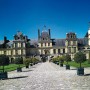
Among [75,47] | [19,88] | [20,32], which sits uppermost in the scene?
[20,32]

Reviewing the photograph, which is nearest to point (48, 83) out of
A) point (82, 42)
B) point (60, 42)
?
point (82, 42)

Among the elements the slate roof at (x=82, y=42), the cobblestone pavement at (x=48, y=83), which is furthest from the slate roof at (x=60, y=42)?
the cobblestone pavement at (x=48, y=83)

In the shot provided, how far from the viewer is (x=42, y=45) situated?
95.3m

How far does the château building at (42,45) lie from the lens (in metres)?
91.8

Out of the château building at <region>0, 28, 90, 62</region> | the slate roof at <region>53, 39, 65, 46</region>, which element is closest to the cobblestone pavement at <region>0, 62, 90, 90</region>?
the château building at <region>0, 28, 90, 62</region>

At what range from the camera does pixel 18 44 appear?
92.6m

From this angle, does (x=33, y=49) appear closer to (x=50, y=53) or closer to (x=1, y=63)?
(x=50, y=53)

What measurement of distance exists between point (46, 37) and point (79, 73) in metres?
73.6

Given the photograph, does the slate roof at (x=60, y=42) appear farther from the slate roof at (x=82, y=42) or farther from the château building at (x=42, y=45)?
the slate roof at (x=82, y=42)

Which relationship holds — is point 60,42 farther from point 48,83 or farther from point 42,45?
point 48,83

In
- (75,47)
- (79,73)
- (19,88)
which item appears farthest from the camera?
(75,47)

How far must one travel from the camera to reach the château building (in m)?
91.8

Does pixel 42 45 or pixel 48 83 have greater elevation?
pixel 42 45

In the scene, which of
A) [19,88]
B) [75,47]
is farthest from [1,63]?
[75,47]
